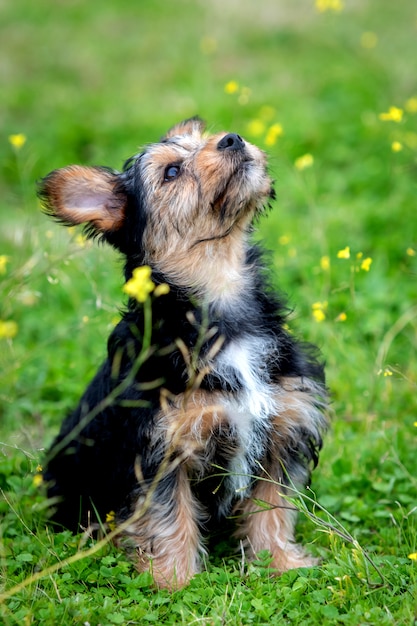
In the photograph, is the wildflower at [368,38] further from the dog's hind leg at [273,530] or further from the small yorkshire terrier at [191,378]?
the dog's hind leg at [273,530]

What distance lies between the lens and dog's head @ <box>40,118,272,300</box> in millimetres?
3951

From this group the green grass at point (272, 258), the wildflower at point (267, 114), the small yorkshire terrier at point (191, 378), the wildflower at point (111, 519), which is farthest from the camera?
the wildflower at point (267, 114)

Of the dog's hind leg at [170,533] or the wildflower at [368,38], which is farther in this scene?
the wildflower at [368,38]

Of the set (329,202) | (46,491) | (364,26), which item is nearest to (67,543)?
(46,491)

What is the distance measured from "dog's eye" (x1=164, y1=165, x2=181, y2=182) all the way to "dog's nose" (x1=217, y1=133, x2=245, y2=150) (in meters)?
0.27

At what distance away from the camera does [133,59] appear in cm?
1152

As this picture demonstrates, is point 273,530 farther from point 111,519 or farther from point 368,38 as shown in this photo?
point 368,38

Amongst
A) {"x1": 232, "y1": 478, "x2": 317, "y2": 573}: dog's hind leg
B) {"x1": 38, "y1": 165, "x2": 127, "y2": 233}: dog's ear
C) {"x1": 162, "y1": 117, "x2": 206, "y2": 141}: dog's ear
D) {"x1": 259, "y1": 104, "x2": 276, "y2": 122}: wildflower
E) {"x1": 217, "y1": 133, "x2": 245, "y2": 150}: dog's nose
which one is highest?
{"x1": 217, "y1": 133, "x2": 245, "y2": 150}: dog's nose

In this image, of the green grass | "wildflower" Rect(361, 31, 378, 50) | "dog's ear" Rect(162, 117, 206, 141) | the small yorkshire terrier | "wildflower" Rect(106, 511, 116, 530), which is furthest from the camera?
"wildflower" Rect(361, 31, 378, 50)

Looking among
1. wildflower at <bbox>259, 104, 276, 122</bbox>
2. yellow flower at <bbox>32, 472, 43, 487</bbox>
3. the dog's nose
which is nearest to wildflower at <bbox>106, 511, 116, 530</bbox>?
yellow flower at <bbox>32, 472, 43, 487</bbox>

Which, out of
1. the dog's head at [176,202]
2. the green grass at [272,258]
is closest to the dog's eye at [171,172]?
the dog's head at [176,202]

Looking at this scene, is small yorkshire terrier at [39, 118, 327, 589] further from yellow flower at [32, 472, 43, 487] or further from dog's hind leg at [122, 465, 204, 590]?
yellow flower at [32, 472, 43, 487]

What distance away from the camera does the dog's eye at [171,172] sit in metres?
4.16

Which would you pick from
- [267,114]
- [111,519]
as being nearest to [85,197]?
[111,519]
